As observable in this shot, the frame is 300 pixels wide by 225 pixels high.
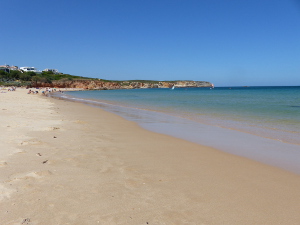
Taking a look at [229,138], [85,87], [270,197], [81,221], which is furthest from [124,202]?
[85,87]

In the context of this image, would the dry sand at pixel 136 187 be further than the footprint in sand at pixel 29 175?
No

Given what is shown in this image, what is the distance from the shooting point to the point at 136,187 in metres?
3.76

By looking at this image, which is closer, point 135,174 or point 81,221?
point 81,221

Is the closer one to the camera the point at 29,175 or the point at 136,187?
the point at 136,187

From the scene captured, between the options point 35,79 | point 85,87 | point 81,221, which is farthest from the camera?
point 85,87

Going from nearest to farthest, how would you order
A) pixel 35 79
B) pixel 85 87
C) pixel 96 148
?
pixel 96 148, pixel 35 79, pixel 85 87

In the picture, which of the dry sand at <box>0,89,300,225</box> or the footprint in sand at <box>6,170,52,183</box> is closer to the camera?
the dry sand at <box>0,89,300,225</box>

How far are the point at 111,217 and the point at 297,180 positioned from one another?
11.2ft

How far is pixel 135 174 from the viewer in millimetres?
4367

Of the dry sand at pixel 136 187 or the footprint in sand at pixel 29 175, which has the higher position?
the footprint in sand at pixel 29 175

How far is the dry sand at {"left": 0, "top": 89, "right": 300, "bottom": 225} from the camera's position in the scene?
2.92 meters

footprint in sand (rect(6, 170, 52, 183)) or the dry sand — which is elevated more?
footprint in sand (rect(6, 170, 52, 183))

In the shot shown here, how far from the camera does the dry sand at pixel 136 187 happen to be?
2.92 m

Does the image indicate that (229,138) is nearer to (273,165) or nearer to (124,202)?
(273,165)
